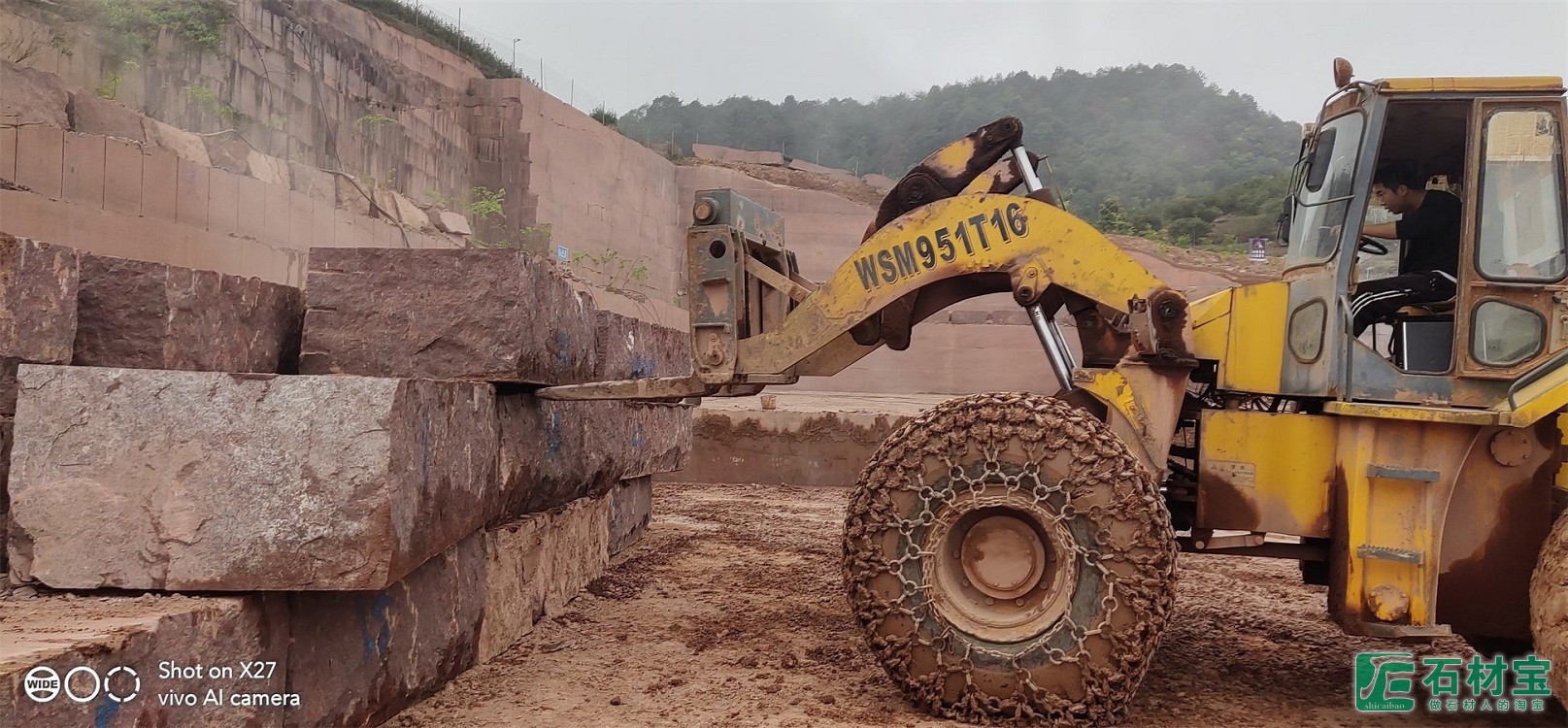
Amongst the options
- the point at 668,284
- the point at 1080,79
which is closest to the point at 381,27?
the point at 668,284

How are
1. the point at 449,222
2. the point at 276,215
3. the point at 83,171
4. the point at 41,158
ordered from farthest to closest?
the point at 449,222 → the point at 276,215 → the point at 83,171 → the point at 41,158

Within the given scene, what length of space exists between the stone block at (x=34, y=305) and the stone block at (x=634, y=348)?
271cm

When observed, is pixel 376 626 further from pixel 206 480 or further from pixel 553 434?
pixel 553 434

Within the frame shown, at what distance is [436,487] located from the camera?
327 cm

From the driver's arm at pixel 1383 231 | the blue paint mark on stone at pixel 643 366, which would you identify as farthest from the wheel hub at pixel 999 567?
the blue paint mark on stone at pixel 643 366

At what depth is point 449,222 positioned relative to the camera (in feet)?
55.2

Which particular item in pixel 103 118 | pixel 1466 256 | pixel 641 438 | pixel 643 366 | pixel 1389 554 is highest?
pixel 103 118

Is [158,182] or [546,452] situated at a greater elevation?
[158,182]

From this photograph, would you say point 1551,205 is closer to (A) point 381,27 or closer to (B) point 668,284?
(A) point 381,27

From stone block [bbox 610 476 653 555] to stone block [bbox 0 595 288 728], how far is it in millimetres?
3534

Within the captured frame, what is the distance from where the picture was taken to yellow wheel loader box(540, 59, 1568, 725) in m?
3.46

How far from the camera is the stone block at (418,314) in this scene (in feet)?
12.8

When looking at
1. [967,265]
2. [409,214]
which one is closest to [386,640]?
[967,265]

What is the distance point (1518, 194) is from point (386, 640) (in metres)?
4.13
